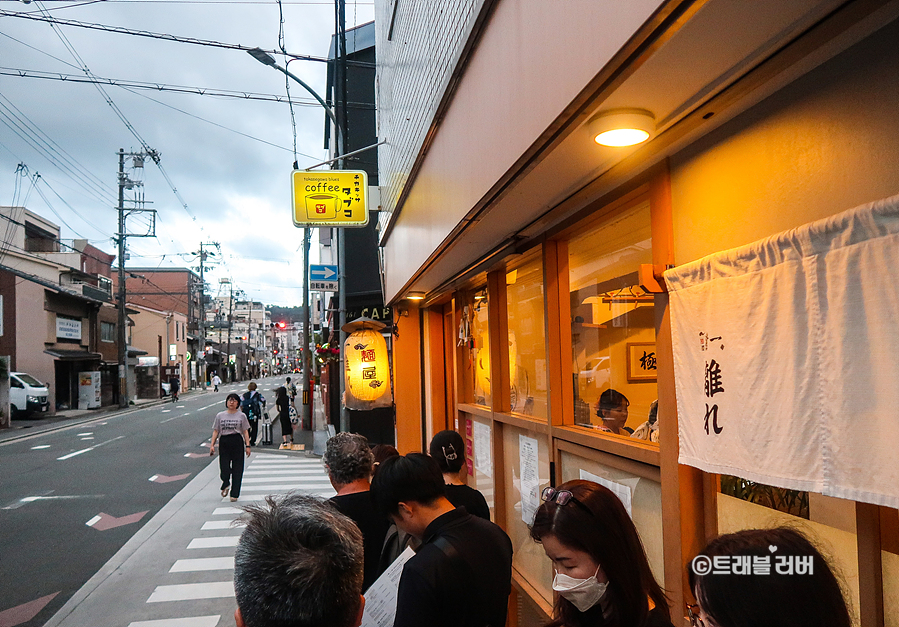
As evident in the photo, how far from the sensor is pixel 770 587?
4.31 feet

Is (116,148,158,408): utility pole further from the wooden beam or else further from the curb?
the wooden beam

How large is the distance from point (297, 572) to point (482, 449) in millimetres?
5122

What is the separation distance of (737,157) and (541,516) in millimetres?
1690

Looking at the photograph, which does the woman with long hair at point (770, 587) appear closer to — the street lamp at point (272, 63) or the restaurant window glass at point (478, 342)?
the restaurant window glass at point (478, 342)

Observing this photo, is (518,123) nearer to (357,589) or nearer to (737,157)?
(737,157)

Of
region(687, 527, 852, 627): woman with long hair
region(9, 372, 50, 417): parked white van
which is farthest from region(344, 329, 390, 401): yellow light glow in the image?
region(9, 372, 50, 417): parked white van

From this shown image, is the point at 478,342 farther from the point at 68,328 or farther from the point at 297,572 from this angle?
the point at 68,328

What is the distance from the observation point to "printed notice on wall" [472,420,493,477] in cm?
630

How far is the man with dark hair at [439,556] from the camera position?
2.36 m

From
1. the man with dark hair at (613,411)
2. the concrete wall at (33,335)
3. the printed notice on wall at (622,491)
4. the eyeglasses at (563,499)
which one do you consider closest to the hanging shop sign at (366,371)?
the man with dark hair at (613,411)

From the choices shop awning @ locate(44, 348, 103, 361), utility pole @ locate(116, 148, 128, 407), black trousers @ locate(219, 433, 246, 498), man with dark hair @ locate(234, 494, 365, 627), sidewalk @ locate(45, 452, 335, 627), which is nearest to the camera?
man with dark hair @ locate(234, 494, 365, 627)

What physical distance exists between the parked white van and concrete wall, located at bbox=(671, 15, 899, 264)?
33538 mm

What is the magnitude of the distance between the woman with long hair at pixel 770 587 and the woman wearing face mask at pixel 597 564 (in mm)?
532

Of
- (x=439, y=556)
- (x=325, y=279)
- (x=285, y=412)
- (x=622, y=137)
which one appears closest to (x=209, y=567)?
(x=439, y=556)
